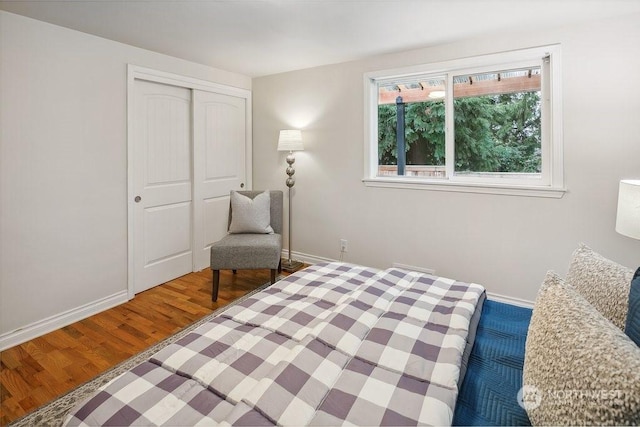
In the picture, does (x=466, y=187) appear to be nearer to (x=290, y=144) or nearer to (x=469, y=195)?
(x=469, y=195)

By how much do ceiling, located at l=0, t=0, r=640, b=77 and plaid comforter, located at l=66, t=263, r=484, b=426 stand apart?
1934 mm

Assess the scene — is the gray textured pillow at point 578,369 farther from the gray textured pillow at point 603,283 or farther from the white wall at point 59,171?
the white wall at point 59,171

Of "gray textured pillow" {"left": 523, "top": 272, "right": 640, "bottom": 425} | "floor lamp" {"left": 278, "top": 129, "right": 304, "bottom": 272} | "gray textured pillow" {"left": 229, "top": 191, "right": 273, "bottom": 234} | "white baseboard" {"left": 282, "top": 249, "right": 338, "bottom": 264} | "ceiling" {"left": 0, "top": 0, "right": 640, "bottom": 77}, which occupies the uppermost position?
"ceiling" {"left": 0, "top": 0, "right": 640, "bottom": 77}

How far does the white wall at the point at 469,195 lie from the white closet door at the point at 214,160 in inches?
10.4

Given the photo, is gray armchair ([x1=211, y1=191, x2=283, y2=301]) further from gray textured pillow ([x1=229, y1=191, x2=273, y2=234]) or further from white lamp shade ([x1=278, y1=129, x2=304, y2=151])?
white lamp shade ([x1=278, y1=129, x2=304, y2=151])

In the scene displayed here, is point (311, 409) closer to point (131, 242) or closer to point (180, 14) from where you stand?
point (180, 14)

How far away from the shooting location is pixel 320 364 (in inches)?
43.6

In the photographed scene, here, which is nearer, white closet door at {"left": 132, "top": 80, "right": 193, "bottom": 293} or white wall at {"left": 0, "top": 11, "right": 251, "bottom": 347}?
white wall at {"left": 0, "top": 11, "right": 251, "bottom": 347}

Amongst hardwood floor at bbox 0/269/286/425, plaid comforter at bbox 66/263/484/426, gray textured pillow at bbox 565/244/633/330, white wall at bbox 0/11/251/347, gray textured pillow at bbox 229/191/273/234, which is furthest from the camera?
gray textured pillow at bbox 229/191/273/234

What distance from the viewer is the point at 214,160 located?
3.97 meters

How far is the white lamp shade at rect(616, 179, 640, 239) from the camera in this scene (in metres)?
1.79

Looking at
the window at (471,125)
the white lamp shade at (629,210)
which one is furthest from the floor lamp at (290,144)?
the white lamp shade at (629,210)

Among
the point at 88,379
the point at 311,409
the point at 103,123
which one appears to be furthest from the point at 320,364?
the point at 103,123

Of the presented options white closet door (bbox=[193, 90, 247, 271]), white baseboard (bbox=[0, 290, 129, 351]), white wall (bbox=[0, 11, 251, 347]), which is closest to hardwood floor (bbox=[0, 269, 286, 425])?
white baseboard (bbox=[0, 290, 129, 351])
